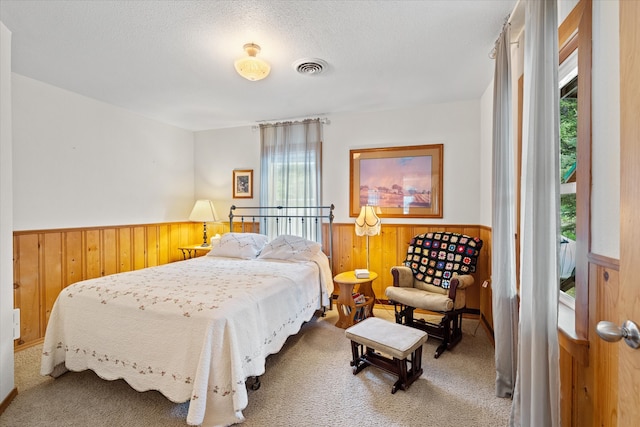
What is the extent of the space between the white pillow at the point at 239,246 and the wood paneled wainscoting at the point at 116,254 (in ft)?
2.92

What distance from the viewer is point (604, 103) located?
115 cm

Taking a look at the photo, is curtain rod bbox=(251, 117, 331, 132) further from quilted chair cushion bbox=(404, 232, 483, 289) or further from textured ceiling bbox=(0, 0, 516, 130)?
quilted chair cushion bbox=(404, 232, 483, 289)

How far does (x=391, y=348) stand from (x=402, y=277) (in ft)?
4.07

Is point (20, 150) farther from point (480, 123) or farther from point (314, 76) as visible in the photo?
point (480, 123)

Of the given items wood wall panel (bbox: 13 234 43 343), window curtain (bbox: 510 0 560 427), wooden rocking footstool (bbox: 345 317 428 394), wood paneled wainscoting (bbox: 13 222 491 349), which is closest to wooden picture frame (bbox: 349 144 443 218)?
wood paneled wainscoting (bbox: 13 222 491 349)

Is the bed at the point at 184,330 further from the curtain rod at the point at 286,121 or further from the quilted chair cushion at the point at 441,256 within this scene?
the curtain rod at the point at 286,121

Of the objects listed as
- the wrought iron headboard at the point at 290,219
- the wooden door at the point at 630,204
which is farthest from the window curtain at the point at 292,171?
the wooden door at the point at 630,204

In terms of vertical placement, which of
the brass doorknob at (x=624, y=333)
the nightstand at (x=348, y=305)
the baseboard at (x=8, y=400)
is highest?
the brass doorknob at (x=624, y=333)

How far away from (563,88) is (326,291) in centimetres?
272

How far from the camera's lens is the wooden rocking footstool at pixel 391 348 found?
2152 mm

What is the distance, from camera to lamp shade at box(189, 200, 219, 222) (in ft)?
14.6

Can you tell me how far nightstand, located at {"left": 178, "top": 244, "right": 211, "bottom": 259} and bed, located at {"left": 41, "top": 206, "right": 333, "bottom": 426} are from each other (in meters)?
1.42

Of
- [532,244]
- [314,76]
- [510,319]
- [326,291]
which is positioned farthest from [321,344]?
[314,76]

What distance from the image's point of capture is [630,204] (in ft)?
A: 2.41
